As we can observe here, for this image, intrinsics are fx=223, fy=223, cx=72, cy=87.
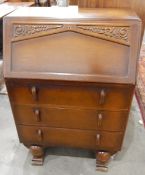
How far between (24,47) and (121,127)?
2.21 ft

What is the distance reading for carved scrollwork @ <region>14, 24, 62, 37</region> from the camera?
3.59 feet

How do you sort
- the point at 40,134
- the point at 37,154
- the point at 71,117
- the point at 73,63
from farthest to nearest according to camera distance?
1. the point at 37,154
2. the point at 40,134
3. the point at 71,117
4. the point at 73,63

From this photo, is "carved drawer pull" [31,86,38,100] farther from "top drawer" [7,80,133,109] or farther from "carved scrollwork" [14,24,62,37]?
"carved scrollwork" [14,24,62,37]

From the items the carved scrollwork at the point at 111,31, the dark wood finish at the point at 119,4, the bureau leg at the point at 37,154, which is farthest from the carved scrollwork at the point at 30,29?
the bureau leg at the point at 37,154

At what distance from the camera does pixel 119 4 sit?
4.71 feet

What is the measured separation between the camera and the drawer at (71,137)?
1294mm

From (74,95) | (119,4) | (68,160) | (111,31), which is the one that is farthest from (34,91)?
(119,4)

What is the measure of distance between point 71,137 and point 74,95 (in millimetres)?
319

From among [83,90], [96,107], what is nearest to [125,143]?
[96,107]

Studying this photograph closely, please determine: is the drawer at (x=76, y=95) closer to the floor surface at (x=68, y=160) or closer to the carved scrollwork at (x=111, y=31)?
the carved scrollwork at (x=111, y=31)

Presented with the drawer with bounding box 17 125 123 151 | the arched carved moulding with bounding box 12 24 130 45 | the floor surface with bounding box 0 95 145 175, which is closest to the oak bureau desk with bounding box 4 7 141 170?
the arched carved moulding with bounding box 12 24 130 45

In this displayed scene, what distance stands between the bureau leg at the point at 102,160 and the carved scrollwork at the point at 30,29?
2.66 feet

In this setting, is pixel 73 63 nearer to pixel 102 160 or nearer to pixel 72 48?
pixel 72 48

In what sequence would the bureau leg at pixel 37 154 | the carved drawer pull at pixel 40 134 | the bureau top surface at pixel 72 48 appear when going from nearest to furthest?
the bureau top surface at pixel 72 48 → the carved drawer pull at pixel 40 134 → the bureau leg at pixel 37 154
